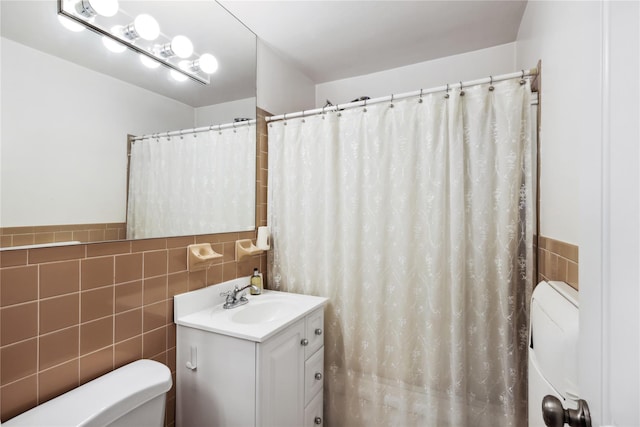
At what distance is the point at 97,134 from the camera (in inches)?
44.9

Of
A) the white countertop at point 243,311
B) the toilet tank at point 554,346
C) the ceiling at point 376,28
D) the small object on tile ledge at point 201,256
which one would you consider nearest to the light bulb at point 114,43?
the ceiling at point 376,28

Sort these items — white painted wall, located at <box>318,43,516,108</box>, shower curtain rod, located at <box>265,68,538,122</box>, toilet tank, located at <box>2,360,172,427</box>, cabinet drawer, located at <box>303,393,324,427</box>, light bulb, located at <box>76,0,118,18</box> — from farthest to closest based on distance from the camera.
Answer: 1. white painted wall, located at <box>318,43,516,108</box>
2. cabinet drawer, located at <box>303,393,324,427</box>
3. shower curtain rod, located at <box>265,68,538,122</box>
4. light bulb, located at <box>76,0,118,18</box>
5. toilet tank, located at <box>2,360,172,427</box>

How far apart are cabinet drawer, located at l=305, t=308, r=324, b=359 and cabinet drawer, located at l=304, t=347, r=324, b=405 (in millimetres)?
40

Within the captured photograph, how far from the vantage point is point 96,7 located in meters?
1.14

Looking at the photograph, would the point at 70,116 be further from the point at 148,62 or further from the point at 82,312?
the point at 82,312

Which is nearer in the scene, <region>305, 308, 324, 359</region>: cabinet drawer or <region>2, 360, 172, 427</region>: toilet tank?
<region>2, 360, 172, 427</region>: toilet tank

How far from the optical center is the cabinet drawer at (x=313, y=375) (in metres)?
1.55

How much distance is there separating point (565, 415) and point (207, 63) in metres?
1.99

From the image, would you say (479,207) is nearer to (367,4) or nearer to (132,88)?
(367,4)

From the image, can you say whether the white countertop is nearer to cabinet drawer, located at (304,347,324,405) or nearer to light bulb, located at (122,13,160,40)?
cabinet drawer, located at (304,347,324,405)

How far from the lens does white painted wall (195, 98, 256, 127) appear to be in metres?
1.64

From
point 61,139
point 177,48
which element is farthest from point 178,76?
point 61,139

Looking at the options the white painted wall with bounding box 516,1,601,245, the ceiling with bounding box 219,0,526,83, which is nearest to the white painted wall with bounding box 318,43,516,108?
the ceiling with bounding box 219,0,526,83

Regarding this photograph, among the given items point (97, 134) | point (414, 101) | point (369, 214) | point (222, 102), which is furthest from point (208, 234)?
point (414, 101)
